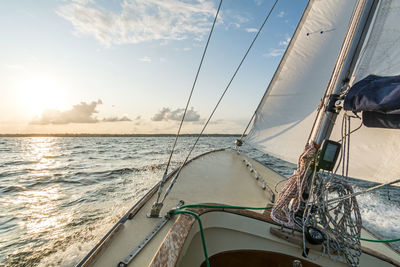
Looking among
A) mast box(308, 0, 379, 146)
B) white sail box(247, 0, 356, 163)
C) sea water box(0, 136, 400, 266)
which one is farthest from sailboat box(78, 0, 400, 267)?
sea water box(0, 136, 400, 266)

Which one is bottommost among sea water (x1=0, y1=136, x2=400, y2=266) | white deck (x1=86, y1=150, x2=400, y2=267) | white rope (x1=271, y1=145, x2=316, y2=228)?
sea water (x1=0, y1=136, x2=400, y2=266)

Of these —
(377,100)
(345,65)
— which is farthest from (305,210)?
(345,65)

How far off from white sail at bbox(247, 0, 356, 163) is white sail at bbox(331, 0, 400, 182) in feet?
2.61

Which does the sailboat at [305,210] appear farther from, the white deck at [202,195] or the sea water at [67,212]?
the sea water at [67,212]

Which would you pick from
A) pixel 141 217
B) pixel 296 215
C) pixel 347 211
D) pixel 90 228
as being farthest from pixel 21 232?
pixel 347 211

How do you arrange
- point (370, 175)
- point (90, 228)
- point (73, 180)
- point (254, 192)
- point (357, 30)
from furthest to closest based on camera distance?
point (73, 180)
point (90, 228)
point (254, 192)
point (370, 175)
point (357, 30)

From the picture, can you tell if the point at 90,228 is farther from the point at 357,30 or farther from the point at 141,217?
the point at 357,30

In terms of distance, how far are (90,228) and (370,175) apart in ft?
13.6

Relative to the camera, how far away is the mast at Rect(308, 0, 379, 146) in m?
1.50

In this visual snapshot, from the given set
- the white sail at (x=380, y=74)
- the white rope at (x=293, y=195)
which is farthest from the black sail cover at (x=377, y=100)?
Answer: the white sail at (x=380, y=74)

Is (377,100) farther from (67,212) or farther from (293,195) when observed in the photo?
(67,212)

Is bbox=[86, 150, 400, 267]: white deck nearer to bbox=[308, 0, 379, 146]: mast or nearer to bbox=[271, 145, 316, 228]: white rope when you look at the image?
bbox=[271, 145, 316, 228]: white rope

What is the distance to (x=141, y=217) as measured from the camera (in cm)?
176

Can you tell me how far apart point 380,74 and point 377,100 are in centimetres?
130
